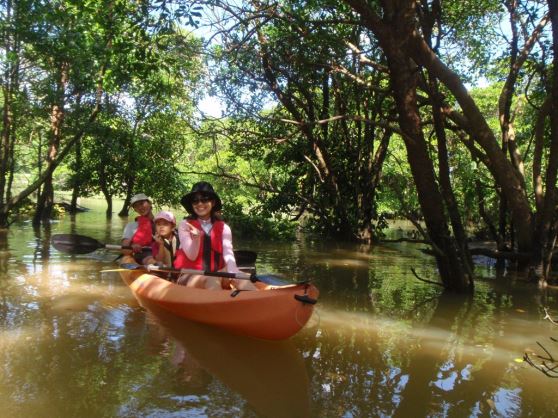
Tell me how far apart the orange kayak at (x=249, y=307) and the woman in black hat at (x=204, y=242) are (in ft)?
0.79

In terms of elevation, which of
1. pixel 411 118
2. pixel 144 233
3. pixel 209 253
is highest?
pixel 411 118

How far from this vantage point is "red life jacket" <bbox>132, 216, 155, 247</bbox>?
7.37m

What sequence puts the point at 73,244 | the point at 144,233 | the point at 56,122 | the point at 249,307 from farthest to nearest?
the point at 56,122 < the point at 73,244 < the point at 144,233 < the point at 249,307

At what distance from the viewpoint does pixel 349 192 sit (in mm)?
15133

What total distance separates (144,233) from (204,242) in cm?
196

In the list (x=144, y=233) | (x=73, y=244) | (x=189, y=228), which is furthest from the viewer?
(x=73, y=244)

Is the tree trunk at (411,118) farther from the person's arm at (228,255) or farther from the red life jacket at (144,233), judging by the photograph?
the red life jacket at (144,233)

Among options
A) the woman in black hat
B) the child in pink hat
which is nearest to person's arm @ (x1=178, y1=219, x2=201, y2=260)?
the woman in black hat

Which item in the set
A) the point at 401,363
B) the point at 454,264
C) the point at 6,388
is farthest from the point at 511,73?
the point at 6,388

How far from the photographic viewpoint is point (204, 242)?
5.76 metres

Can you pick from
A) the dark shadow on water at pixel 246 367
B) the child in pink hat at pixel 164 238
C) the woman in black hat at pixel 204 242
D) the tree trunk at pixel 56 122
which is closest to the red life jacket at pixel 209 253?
the woman in black hat at pixel 204 242

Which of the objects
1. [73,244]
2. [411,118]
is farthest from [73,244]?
[411,118]

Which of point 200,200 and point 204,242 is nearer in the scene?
point 200,200

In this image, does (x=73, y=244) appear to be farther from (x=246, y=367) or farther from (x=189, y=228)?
(x=246, y=367)
